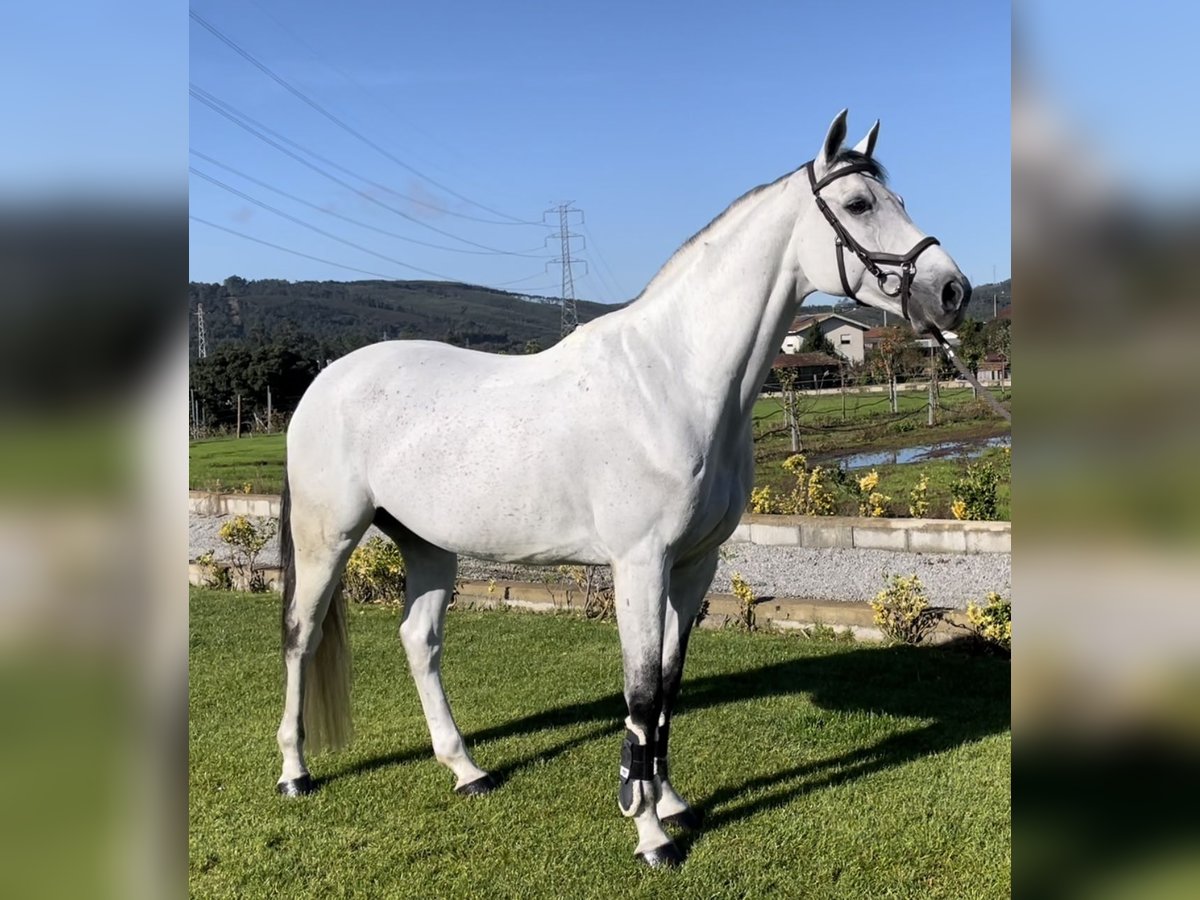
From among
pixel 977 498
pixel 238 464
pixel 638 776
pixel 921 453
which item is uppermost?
pixel 921 453

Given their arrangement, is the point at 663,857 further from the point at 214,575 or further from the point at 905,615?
the point at 214,575

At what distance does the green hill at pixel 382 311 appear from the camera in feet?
221

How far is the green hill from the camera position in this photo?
67.5 metres

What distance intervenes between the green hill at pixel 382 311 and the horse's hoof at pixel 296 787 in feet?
172

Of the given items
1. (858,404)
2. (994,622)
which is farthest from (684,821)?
(858,404)

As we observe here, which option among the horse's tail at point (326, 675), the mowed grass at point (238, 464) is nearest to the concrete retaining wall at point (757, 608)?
the horse's tail at point (326, 675)

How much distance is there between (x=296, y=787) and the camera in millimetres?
3643

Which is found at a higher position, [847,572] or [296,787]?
[847,572]

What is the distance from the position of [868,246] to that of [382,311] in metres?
109

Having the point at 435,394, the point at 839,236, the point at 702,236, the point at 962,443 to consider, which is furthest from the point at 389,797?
the point at 962,443

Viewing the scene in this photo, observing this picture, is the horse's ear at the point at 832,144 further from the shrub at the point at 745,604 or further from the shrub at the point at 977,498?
the shrub at the point at 977,498

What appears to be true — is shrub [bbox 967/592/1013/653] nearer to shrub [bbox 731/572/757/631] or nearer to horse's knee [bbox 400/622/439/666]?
shrub [bbox 731/572/757/631]
